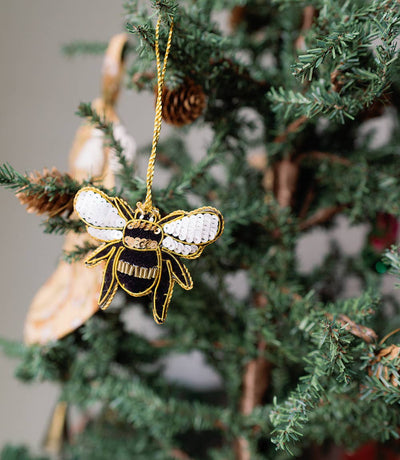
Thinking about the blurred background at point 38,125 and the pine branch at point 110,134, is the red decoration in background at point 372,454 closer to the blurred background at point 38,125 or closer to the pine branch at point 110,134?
the blurred background at point 38,125

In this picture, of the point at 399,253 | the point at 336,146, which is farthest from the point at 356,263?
the point at 399,253

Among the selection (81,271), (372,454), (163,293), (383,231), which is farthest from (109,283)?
(372,454)

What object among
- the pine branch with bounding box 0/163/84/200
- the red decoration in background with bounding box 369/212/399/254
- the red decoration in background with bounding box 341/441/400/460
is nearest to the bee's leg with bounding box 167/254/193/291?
the pine branch with bounding box 0/163/84/200

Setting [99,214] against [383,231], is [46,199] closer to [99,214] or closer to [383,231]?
[99,214]

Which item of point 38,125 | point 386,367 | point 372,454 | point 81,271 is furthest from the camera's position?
point 38,125

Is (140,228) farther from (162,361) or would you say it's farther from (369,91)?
(162,361)

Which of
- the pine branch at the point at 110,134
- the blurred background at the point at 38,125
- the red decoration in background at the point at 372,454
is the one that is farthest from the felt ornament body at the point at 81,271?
the red decoration in background at the point at 372,454
